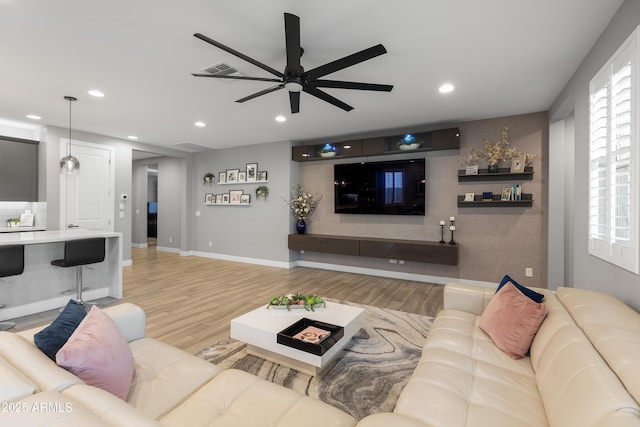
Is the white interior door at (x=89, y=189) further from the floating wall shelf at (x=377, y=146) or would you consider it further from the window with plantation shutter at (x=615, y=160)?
the window with plantation shutter at (x=615, y=160)

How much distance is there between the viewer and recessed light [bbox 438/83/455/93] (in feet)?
11.1

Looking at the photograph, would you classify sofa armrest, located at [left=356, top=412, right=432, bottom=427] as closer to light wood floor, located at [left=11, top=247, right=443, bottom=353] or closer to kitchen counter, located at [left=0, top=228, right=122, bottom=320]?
light wood floor, located at [left=11, top=247, right=443, bottom=353]

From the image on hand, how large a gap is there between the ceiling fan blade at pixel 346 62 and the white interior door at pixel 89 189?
209 inches

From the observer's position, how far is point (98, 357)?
1.23m

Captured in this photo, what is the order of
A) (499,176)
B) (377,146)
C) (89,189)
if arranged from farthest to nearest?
1. (89,189)
2. (377,146)
3. (499,176)

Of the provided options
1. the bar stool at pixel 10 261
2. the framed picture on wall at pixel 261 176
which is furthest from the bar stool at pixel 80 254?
the framed picture on wall at pixel 261 176

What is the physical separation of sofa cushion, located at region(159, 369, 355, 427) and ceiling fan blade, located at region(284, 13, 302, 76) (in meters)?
2.09

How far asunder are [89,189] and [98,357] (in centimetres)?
570

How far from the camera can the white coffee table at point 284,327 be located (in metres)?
2.21

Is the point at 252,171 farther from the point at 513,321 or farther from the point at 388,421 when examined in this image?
the point at 388,421

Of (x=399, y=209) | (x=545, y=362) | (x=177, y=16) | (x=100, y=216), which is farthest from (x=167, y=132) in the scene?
(x=545, y=362)

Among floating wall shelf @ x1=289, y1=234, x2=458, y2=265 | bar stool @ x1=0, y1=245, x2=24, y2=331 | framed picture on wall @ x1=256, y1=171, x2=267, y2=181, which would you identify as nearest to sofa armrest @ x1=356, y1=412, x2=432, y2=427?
bar stool @ x1=0, y1=245, x2=24, y2=331

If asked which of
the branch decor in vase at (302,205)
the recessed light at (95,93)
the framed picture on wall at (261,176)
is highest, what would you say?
the recessed light at (95,93)

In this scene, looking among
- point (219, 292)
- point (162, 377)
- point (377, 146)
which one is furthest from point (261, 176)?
point (162, 377)
